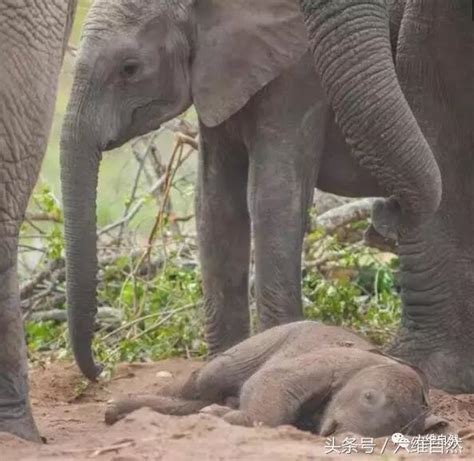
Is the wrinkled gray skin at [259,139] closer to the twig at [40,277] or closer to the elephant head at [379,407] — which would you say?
the elephant head at [379,407]

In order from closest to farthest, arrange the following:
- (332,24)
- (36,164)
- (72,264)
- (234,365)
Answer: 1. (332,24)
2. (36,164)
3. (234,365)
4. (72,264)

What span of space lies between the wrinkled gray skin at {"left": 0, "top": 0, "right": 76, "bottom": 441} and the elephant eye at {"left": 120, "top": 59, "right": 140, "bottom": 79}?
1.80 metres

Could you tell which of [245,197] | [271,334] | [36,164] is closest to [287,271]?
[245,197]

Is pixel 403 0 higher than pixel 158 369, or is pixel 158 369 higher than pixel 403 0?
pixel 403 0

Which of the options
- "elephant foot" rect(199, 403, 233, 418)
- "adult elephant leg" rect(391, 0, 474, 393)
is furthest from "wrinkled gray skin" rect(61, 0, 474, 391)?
"elephant foot" rect(199, 403, 233, 418)

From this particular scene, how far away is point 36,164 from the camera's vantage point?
4410mm

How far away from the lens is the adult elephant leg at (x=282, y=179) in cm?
618

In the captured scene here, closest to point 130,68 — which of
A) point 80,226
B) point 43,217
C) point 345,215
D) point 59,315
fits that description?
point 80,226

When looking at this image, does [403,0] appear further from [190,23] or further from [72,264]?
[72,264]

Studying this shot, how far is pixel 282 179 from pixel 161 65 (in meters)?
0.62

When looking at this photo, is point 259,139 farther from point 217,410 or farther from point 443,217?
point 217,410

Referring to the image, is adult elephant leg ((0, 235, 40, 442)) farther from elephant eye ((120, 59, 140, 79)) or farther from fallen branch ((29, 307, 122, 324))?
fallen branch ((29, 307, 122, 324))

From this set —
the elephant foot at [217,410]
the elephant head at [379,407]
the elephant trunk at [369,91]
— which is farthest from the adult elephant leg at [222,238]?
the elephant trunk at [369,91]

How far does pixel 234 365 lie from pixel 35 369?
1.91m
